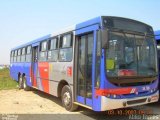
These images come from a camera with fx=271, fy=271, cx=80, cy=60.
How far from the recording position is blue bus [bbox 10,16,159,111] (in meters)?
7.39

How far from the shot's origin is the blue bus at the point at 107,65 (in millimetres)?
7387

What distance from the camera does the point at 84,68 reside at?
8453 mm

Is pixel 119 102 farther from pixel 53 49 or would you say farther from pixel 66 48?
pixel 53 49

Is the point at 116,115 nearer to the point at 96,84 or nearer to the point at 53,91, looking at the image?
the point at 96,84

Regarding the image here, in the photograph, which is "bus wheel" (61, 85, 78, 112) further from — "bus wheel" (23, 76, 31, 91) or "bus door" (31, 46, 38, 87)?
"bus wheel" (23, 76, 31, 91)

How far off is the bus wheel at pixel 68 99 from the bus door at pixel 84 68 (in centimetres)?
54

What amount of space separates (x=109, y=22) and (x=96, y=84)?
1.79m

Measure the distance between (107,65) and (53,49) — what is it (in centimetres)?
410

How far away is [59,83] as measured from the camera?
33.4 ft

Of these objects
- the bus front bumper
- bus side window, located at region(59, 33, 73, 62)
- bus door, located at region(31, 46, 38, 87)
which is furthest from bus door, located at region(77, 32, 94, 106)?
bus door, located at region(31, 46, 38, 87)

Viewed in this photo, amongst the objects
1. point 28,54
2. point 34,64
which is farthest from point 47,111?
point 28,54

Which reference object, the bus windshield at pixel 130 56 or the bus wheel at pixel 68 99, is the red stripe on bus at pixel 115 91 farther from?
the bus wheel at pixel 68 99

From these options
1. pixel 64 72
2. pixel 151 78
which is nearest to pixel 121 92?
pixel 151 78

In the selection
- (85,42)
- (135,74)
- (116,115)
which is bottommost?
(116,115)
